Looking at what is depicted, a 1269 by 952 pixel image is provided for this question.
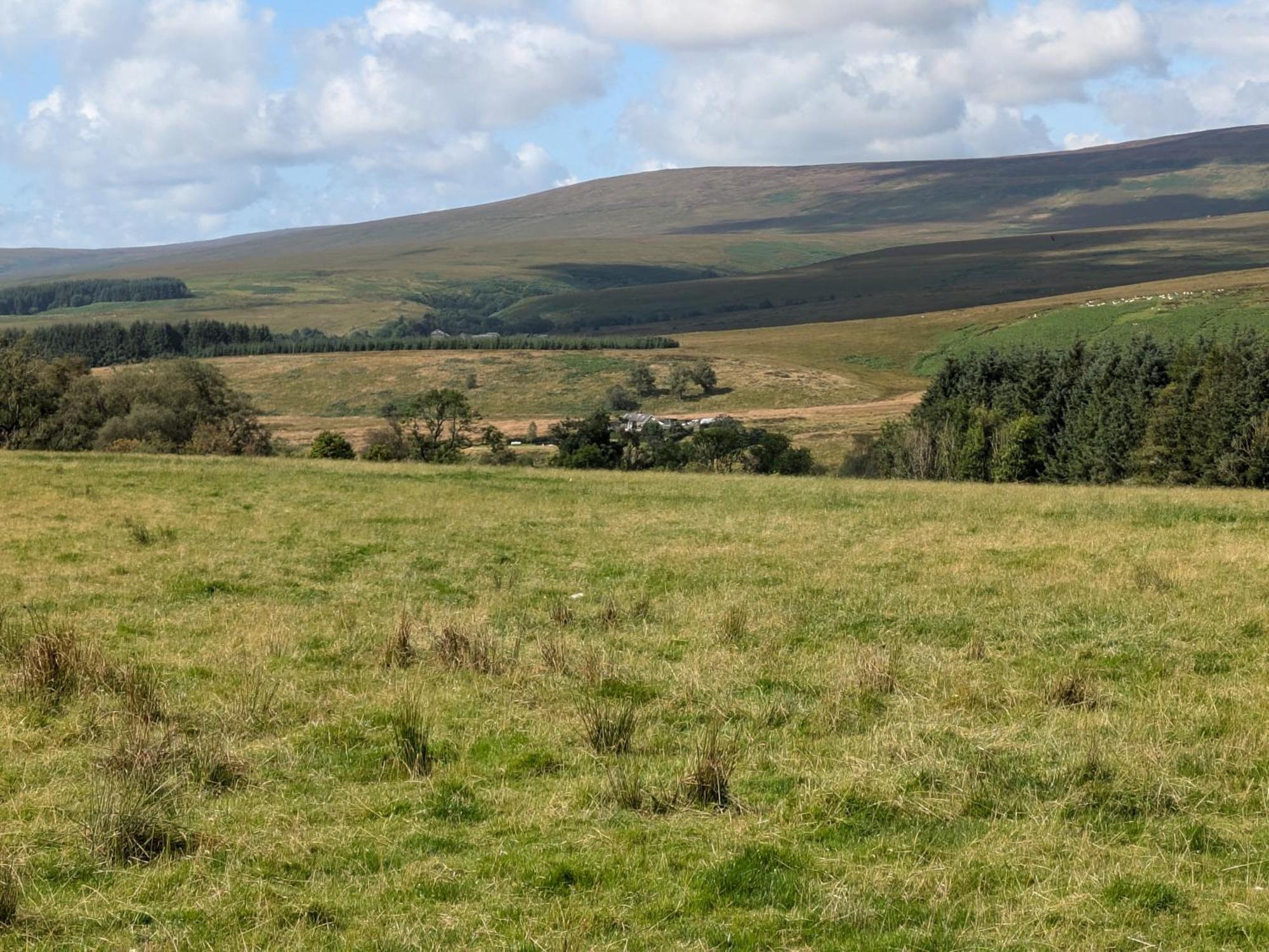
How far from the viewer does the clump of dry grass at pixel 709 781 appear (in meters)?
8.44

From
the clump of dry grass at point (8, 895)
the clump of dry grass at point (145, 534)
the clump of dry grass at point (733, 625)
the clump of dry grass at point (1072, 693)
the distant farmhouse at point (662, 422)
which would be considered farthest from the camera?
the distant farmhouse at point (662, 422)

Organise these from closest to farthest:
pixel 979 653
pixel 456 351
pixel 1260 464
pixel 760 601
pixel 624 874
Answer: pixel 624 874
pixel 979 653
pixel 760 601
pixel 1260 464
pixel 456 351

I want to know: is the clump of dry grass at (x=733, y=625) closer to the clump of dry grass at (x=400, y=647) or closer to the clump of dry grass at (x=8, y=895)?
the clump of dry grass at (x=400, y=647)

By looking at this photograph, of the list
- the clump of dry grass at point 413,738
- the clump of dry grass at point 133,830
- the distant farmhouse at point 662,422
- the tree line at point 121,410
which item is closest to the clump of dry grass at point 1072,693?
the clump of dry grass at point 413,738

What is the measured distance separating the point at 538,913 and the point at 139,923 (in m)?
2.26

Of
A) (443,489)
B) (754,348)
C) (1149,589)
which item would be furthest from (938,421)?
(754,348)

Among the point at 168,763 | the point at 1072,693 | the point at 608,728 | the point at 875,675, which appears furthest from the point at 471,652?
the point at 1072,693

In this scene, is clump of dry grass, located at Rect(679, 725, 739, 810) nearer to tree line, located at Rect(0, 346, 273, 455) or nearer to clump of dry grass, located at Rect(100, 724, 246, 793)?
clump of dry grass, located at Rect(100, 724, 246, 793)

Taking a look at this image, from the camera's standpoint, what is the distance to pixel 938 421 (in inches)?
2847

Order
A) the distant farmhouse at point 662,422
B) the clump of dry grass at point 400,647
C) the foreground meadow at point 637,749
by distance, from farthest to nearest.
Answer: the distant farmhouse at point 662,422 → the clump of dry grass at point 400,647 → the foreground meadow at point 637,749

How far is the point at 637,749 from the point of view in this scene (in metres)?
9.82

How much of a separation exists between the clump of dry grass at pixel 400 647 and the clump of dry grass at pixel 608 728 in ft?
11.1

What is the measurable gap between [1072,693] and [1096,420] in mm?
57532

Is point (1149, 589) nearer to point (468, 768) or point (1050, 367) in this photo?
point (468, 768)
